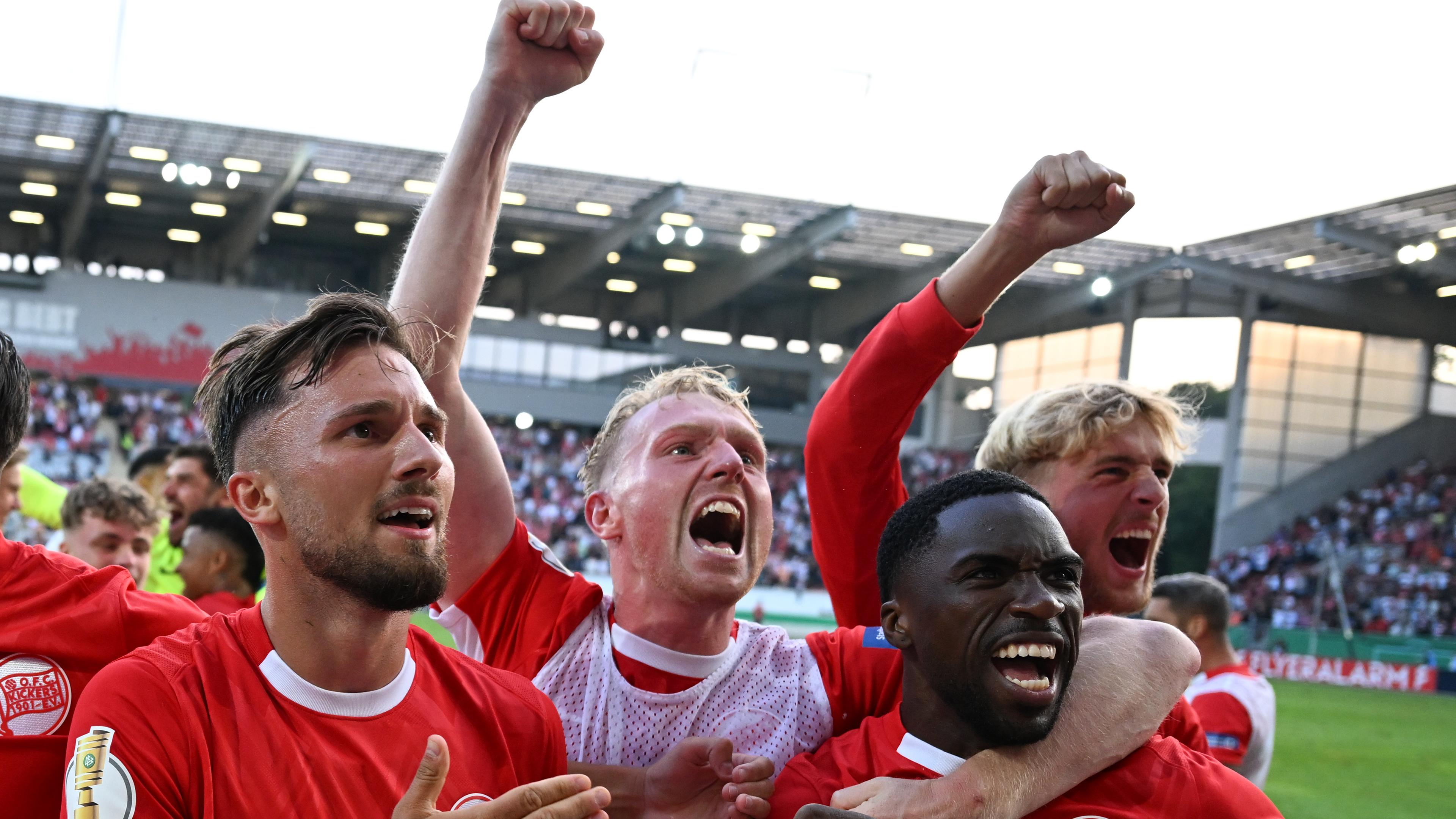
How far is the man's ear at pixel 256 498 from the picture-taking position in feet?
7.11

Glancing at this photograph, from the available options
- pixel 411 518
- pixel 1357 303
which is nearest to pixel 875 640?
pixel 411 518

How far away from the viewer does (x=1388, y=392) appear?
34.5 metres

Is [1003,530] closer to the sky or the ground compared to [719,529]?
closer to the sky

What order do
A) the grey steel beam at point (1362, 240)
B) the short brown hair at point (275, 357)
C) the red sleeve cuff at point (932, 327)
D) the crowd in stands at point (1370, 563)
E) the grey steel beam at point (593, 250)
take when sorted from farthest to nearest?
1. the grey steel beam at point (593, 250)
2. the crowd in stands at point (1370, 563)
3. the grey steel beam at point (1362, 240)
4. the red sleeve cuff at point (932, 327)
5. the short brown hair at point (275, 357)

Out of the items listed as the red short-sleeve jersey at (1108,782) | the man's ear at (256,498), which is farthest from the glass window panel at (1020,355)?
the man's ear at (256,498)

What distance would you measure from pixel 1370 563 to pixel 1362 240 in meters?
8.68

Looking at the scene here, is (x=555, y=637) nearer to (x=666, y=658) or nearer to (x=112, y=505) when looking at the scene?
(x=666, y=658)

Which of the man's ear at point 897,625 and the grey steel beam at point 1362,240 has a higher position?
the grey steel beam at point 1362,240

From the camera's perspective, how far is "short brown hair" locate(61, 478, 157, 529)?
5.15m

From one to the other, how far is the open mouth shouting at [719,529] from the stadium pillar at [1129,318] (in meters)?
31.4

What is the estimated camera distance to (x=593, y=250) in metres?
33.6

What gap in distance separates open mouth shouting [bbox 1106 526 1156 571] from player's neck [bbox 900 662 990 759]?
829 millimetres

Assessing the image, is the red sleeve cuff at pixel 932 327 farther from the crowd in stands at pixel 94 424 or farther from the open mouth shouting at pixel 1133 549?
the crowd in stands at pixel 94 424

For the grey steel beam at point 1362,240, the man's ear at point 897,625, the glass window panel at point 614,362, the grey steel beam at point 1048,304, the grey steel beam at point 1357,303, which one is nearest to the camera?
the man's ear at point 897,625
